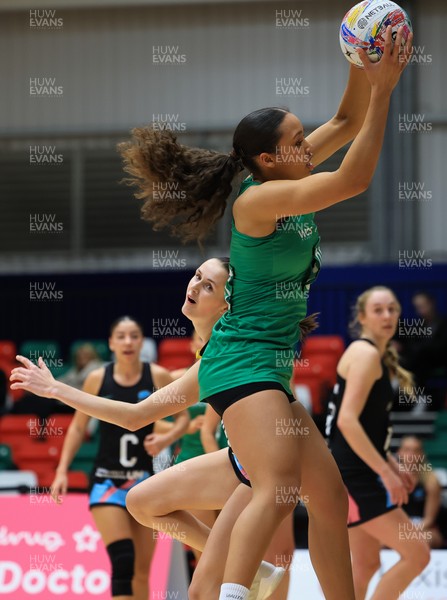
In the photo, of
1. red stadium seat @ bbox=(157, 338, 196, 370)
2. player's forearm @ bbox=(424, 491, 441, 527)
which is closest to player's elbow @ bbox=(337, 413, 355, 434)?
player's forearm @ bbox=(424, 491, 441, 527)

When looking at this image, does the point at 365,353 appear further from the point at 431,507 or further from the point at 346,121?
the point at 431,507

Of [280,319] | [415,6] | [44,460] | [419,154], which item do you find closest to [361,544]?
[280,319]

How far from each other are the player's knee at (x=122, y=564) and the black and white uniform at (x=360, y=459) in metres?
1.22

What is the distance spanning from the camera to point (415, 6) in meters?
13.2

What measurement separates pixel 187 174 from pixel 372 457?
222 cm

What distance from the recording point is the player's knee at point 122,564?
18.3 ft

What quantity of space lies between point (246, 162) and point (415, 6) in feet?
34.0

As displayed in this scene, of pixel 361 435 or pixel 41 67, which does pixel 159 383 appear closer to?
pixel 361 435

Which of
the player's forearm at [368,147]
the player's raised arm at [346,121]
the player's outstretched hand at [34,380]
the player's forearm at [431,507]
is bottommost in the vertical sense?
the player's forearm at [431,507]

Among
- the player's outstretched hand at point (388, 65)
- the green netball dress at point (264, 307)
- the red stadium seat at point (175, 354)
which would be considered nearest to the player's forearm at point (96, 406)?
the green netball dress at point (264, 307)

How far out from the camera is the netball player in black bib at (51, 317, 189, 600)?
5.64 m

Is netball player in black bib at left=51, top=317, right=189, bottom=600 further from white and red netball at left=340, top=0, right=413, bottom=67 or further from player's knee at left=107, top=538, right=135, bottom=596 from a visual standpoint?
white and red netball at left=340, top=0, right=413, bottom=67

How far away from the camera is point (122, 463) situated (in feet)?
19.5

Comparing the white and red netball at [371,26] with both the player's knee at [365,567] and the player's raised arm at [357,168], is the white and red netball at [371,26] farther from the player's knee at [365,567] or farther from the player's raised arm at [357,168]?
the player's knee at [365,567]
